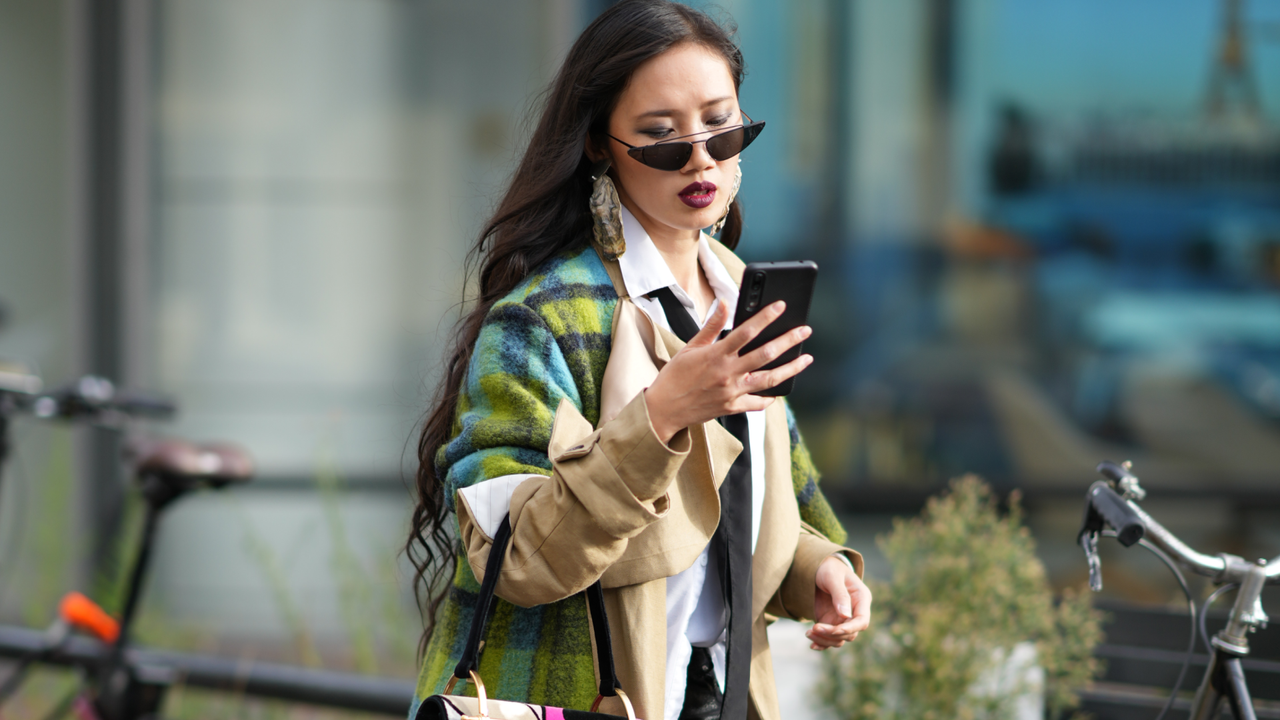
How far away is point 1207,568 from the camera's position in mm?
2020

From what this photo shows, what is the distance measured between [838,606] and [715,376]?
540 mm

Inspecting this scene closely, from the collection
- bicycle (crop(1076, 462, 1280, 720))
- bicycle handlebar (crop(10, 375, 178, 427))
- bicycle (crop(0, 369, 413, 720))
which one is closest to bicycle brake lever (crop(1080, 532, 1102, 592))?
bicycle (crop(1076, 462, 1280, 720))

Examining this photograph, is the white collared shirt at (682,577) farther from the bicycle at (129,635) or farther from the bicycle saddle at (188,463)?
the bicycle saddle at (188,463)

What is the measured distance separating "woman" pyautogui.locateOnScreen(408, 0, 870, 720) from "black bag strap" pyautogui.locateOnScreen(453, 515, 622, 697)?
14mm

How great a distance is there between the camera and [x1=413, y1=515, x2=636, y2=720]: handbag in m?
1.39

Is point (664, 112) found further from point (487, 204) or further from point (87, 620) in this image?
point (487, 204)

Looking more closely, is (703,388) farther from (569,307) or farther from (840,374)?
(840,374)

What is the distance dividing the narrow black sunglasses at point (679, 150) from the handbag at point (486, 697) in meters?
0.54

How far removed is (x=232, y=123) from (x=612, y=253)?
4.56 m

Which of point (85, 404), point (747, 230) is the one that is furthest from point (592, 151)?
point (747, 230)

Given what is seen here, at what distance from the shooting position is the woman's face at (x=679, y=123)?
157cm

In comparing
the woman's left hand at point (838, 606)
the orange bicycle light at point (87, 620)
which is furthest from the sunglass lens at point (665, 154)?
the orange bicycle light at point (87, 620)

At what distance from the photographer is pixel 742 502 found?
1.60m

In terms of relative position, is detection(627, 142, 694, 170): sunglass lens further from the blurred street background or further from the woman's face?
the blurred street background
